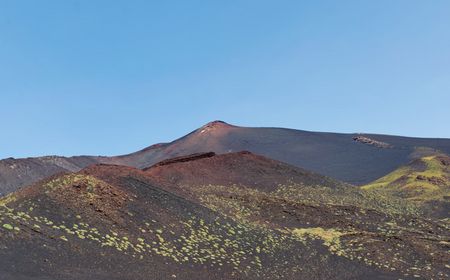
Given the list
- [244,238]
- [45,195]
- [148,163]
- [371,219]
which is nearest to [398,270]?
[244,238]

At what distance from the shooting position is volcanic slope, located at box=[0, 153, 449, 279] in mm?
23938

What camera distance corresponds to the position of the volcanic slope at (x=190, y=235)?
23.9 meters

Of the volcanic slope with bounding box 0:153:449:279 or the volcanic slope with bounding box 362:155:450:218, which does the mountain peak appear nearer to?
the volcanic slope with bounding box 362:155:450:218

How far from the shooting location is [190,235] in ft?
101

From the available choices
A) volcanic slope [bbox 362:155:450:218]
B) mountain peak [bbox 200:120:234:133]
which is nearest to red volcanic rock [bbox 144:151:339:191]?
volcanic slope [bbox 362:155:450:218]

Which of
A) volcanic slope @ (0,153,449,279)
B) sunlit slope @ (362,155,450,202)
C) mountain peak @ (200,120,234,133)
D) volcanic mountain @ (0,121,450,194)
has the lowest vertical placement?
volcanic slope @ (0,153,449,279)

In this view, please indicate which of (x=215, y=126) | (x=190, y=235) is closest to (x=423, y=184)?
(x=190, y=235)

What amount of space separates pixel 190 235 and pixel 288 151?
3444 inches

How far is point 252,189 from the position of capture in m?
51.7

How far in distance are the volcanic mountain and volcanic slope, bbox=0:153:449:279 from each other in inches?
2097

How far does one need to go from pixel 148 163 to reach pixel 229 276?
99.9 metres

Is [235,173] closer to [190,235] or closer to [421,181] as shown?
[190,235]

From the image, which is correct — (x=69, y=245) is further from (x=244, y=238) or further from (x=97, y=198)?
(x=244, y=238)

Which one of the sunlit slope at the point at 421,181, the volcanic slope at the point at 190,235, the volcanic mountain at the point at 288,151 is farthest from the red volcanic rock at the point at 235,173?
the volcanic mountain at the point at 288,151
